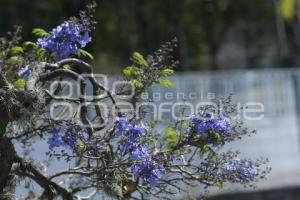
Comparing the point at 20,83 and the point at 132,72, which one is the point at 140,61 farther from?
the point at 20,83

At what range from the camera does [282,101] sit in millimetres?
11266

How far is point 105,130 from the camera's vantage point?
3549 millimetres

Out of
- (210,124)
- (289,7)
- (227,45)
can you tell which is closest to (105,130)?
(210,124)

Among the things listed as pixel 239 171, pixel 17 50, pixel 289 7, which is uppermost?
pixel 289 7

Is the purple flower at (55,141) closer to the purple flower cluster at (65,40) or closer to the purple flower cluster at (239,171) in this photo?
the purple flower cluster at (65,40)

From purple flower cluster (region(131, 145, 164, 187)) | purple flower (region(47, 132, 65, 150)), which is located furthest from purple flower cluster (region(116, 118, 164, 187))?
purple flower (region(47, 132, 65, 150))

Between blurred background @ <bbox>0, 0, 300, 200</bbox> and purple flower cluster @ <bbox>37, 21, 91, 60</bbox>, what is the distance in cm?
536

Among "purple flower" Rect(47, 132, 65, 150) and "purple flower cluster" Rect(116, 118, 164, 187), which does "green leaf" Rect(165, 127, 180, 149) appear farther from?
"purple flower" Rect(47, 132, 65, 150)

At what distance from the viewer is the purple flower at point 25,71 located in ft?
12.4

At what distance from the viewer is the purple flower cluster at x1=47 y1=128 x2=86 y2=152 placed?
341 cm

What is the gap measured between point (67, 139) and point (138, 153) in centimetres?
35

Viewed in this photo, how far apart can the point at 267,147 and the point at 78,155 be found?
7761 millimetres

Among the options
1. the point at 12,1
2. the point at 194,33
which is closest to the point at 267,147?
the point at 12,1

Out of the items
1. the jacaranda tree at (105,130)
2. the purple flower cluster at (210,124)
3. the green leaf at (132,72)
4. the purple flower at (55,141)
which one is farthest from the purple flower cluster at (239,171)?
the purple flower at (55,141)
